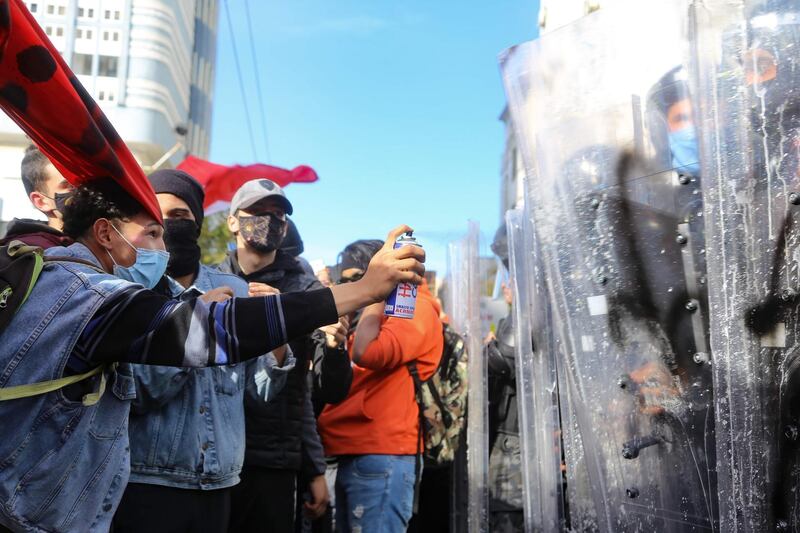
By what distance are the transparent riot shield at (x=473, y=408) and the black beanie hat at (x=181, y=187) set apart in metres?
2.10

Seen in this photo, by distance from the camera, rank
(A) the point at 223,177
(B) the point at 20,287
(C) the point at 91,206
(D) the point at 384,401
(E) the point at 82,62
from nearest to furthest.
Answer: (B) the point at 20,287 < (C) the point at 91,206 < (D) the point at 384,401 < (A) the point at 223,177 < (E) the point at 82,62

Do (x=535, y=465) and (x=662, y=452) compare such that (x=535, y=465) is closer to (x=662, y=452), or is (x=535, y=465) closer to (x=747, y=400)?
(x=662, y=452)

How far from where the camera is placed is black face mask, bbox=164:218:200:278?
3.05 metres

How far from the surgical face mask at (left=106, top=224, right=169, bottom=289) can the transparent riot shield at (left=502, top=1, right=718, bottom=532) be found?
1116 millimetres

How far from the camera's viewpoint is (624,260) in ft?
6.30

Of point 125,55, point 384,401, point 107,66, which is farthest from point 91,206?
point 107,66

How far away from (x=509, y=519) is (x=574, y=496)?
3.03m

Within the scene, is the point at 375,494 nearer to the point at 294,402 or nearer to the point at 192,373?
the point at 294,402

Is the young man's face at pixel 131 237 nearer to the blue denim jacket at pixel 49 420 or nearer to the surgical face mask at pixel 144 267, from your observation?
the surgical face mask at pixel 144 267

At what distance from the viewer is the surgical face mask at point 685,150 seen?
6.01 ft

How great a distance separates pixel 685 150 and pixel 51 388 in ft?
5.25

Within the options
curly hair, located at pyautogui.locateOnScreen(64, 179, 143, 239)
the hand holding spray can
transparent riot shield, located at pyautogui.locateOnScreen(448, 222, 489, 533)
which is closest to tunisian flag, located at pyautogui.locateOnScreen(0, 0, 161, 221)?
curly hair, located at pyautogui.locateOnScreen(64, 179, 143, 239)

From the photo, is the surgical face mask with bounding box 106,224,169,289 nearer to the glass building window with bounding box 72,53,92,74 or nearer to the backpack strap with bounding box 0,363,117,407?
the backpack strap with bounding box 0,363,117,407

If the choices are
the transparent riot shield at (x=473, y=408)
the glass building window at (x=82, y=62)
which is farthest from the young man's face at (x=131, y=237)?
the glass building window at (x=82, y=62)
